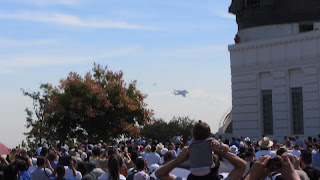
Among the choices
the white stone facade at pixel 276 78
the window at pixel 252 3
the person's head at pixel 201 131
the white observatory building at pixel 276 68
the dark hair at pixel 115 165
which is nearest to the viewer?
the person's head at pixel 201 131

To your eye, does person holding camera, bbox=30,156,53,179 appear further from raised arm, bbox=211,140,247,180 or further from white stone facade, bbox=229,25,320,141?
white stone facade, bbox=229,25,320,141

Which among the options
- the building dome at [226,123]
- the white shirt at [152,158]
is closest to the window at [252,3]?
the building dome at [226,123]

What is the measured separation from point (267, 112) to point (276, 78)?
2075mm

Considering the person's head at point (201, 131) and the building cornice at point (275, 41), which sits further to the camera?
the building cornice at point (275, 41)

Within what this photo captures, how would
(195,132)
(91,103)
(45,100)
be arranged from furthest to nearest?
(45,100) < (91,103) < (195,132)

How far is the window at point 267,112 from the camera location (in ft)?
124

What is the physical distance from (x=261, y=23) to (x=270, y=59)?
2453mm

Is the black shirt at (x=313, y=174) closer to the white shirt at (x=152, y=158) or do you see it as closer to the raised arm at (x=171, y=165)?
the raised arm at (x=171, y=165)

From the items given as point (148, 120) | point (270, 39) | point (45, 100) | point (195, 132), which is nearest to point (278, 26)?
point (270, 39)

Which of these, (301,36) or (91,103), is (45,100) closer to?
(91,103)

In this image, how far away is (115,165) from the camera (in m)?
9.51

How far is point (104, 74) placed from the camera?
42812mm

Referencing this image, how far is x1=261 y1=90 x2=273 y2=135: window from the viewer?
3790 centimetres

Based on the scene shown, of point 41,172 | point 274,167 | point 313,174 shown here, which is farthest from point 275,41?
point 274,167
